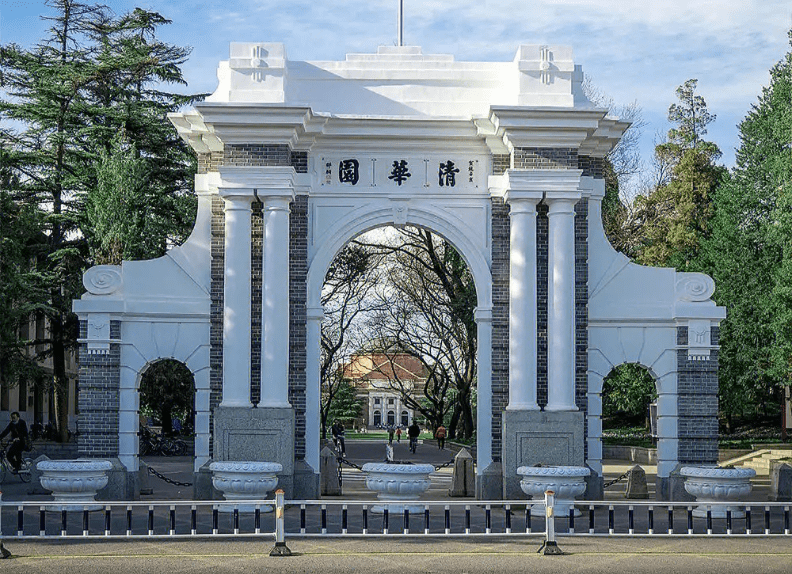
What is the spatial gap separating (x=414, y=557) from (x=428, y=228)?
24.7ft

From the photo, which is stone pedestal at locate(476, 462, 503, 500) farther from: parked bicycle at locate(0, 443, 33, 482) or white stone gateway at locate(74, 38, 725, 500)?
parked bicycle at locate(0, 443, 33, 482)

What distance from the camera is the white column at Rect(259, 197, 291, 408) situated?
18.7 metres

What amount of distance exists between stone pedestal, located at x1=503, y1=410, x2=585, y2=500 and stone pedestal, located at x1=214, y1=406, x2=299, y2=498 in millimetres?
3423

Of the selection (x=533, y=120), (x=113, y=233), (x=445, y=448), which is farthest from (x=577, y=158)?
(x=445, y=448)

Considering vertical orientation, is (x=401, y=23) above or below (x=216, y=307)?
above

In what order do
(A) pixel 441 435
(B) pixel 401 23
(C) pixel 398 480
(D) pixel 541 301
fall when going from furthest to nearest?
1. (A) pixel 441 435
2. (B) pixel 401 23
3. (D) pixel 541 301
4. (C) pixel 398 480

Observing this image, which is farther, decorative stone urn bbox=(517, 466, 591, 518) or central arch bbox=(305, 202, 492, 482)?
central arch bbox=(305, 202, 492, 482)

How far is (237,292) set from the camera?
61.8 ft

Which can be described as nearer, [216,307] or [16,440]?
[216,307]

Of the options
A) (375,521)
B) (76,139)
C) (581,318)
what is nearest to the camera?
(375,521)

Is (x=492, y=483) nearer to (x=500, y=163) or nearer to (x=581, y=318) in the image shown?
(x=581, y=318)

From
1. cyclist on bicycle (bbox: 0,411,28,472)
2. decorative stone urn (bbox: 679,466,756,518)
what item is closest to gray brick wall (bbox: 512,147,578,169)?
decorative stone urn (bbox: 679,466,756,518)

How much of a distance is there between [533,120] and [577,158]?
1.12 meters

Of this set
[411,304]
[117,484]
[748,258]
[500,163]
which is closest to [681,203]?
[748,258]
